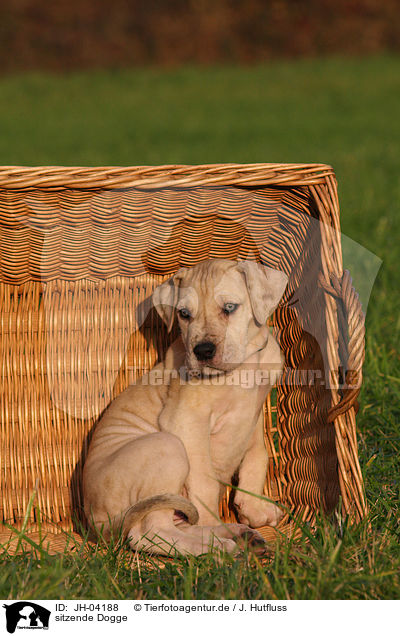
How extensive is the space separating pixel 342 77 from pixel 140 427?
17.0m

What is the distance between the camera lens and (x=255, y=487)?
2943mm

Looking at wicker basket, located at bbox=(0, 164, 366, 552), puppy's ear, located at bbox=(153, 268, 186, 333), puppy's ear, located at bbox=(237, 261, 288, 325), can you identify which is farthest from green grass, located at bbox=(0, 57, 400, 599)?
puppy's ear, located at bbox=(153, 268, 186, 333)

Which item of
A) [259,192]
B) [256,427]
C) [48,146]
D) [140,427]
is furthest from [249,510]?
[48,146]

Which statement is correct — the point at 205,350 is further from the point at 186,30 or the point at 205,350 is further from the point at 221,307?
the point at 186,30

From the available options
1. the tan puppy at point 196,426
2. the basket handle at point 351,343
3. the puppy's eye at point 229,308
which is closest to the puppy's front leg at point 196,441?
the tan puppy at point 196,426

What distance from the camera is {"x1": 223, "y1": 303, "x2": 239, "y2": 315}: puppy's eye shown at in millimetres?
2695

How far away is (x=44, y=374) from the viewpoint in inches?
127

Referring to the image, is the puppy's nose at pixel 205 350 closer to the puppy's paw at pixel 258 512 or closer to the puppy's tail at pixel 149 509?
the puppy's tail at pixel 149 509

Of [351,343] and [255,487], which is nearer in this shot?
[351,343]

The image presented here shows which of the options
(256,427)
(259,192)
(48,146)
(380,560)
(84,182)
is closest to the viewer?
(380,560)

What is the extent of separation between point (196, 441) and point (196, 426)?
6 centimetres

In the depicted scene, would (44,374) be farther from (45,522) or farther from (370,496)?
(370,496)
